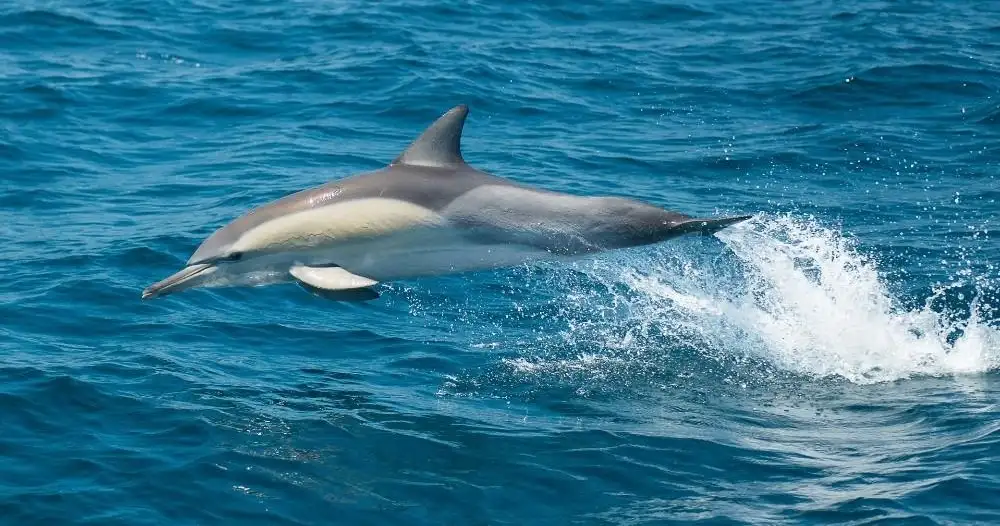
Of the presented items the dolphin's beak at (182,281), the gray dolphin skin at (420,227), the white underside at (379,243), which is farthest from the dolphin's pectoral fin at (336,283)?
the dolphin's beak at (182,281)

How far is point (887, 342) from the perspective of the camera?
10.4 metres

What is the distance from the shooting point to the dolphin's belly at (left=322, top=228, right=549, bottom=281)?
9.08 metres

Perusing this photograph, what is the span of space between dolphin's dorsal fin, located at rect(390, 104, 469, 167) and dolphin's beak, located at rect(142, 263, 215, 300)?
1476 millimetres

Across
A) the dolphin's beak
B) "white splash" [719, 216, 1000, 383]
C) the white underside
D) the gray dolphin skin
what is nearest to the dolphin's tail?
the gray dolphin skin

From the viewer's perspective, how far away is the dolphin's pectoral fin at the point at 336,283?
28.3 feet

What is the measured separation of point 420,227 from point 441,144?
0.56m

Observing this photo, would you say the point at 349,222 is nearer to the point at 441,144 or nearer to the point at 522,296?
the point at 441,144

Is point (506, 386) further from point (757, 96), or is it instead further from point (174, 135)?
point (757, 96)

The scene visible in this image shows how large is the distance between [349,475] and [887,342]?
438 cm

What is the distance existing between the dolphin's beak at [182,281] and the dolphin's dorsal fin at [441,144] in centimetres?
148

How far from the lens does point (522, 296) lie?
11.7 m

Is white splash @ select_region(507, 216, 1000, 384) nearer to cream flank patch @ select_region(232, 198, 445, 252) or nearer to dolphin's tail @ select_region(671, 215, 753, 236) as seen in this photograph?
cream flank patch @ select_region(232, 198, 445, 252)

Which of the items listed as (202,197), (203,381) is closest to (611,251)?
(203,381)

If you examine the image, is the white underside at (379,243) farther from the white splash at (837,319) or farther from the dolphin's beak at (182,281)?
the white splash at (837,319)
